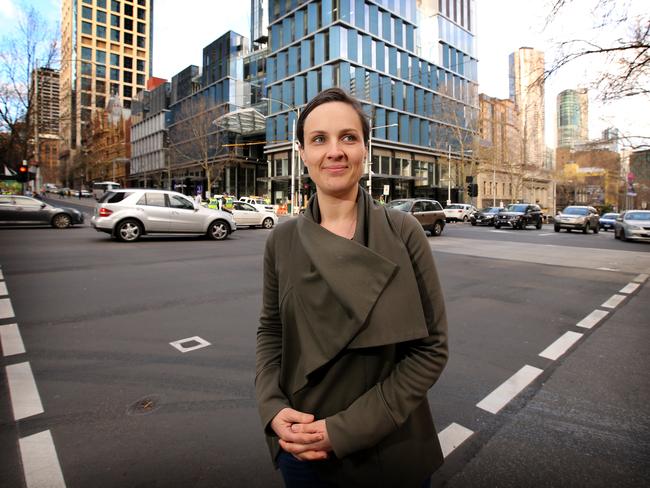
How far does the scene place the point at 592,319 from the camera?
5.30 m

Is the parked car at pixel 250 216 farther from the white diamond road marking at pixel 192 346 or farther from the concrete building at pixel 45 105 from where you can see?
the white diamond road marking at pixel 192 346

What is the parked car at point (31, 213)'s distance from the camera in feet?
57.0

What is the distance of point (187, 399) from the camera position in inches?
115

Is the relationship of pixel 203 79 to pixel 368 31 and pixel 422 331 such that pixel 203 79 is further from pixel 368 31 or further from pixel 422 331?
pixel 422 331

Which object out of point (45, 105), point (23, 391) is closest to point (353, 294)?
point (23, 391)

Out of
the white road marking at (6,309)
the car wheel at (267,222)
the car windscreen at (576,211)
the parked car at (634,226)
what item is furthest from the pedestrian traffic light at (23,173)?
the car windscreen at (576,211)

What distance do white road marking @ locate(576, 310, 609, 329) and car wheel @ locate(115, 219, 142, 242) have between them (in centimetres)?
1265

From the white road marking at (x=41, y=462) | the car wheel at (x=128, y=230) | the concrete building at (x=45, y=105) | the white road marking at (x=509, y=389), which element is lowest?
the white road marking at (x=41, y=462)

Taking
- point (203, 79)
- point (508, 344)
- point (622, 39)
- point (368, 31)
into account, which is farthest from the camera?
point (203, 79)

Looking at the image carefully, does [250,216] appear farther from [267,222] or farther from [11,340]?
[11,340]

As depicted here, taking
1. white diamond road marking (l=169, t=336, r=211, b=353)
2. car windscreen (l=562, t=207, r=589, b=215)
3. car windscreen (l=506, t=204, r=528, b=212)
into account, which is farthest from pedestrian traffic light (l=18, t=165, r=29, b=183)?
car windscreen (l=562, t=207, r=589, b=215)

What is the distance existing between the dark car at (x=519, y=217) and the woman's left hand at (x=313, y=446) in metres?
29.0

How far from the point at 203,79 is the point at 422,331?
220ft

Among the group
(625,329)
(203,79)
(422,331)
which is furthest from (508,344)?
(203,79)
